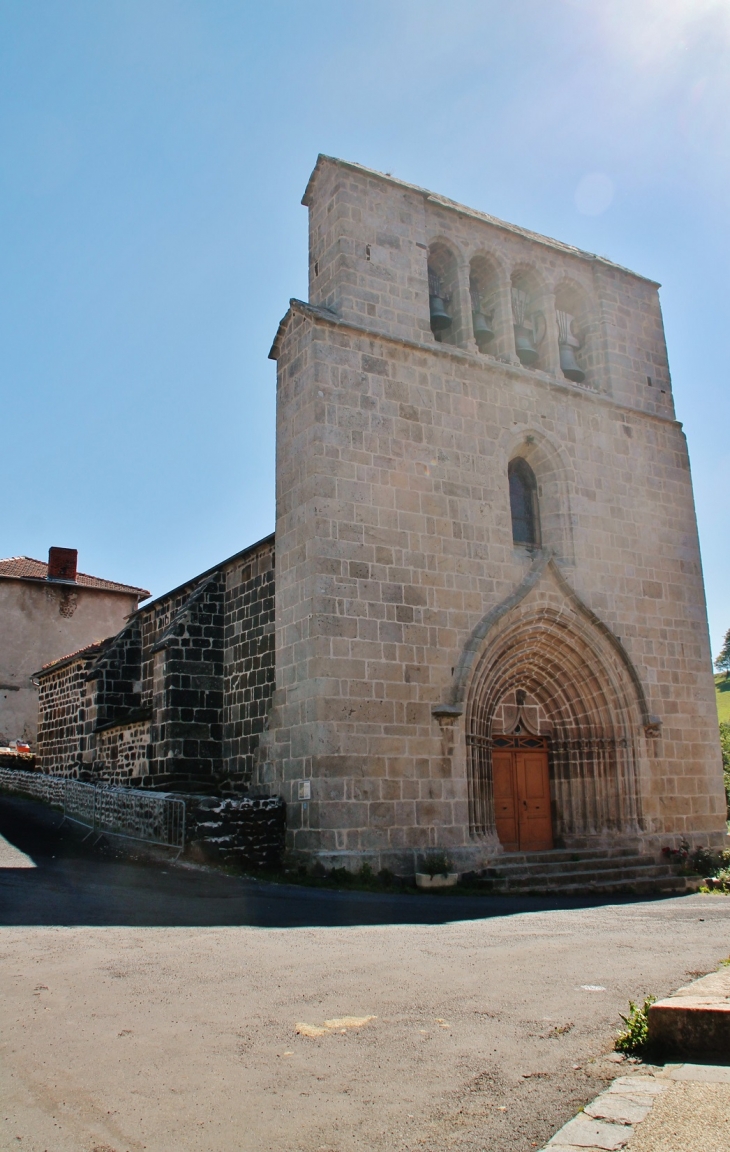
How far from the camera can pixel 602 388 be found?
16469 mm

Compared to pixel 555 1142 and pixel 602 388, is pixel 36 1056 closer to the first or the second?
pixel 555 1142

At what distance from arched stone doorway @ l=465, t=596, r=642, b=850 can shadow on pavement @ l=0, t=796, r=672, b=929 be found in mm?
2411

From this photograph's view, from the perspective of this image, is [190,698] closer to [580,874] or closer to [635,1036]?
[580,874]

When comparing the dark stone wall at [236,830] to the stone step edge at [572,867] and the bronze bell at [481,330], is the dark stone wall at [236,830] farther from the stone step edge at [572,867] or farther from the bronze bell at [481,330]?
the bronze bell at [481,330]

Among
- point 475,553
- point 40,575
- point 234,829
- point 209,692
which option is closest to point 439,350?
point 475,553

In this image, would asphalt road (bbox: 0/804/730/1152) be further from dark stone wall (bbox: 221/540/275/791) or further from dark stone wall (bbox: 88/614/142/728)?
dark stone wall (bbox: 88/614/142/728)

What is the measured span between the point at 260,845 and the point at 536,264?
11016 millimetres

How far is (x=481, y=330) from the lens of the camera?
1531 centimetres

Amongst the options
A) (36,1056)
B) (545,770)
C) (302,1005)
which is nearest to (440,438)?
(545,770)

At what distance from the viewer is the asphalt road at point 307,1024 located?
3.57 m

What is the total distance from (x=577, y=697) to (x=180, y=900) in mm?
8161

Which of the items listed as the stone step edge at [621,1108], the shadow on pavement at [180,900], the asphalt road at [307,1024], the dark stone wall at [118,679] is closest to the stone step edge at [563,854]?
the shadow on pavement at [180,900]

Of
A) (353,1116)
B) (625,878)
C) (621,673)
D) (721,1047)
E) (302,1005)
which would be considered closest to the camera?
(353,1116)

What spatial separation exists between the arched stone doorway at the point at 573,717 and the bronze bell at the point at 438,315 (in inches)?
190
